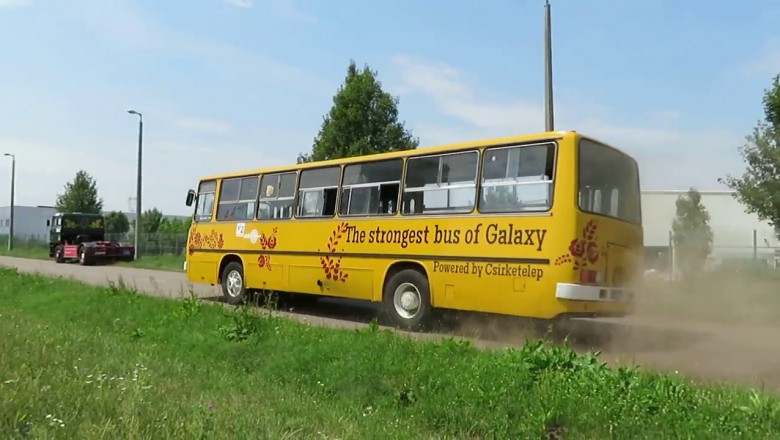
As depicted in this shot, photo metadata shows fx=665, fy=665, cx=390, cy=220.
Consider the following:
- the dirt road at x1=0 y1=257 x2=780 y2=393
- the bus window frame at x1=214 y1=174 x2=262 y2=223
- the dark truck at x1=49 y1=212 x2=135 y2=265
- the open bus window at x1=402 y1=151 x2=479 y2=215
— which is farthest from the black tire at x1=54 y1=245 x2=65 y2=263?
the open bus window at x1=402 y1=151 x2=479 y2=215

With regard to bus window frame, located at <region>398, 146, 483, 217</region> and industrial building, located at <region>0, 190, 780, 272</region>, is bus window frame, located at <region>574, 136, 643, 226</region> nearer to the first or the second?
industrial building, located at <region>0, 190, 780, 272</region>

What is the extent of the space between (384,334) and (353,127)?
46.2 feet

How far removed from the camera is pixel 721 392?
5609 mm

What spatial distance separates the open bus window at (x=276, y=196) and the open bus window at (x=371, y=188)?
1538 millimetres

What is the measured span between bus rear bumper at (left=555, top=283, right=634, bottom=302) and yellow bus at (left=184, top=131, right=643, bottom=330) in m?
0.02

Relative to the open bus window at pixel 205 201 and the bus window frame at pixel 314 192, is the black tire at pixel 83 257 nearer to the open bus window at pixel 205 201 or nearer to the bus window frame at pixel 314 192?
the open bus window at pixel 205 201

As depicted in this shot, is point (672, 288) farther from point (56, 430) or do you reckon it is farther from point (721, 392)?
point (56, 430)

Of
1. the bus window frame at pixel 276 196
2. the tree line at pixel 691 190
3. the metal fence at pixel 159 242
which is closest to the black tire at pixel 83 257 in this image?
the metal fence at pixel 159 242

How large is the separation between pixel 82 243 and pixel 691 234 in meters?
28.3

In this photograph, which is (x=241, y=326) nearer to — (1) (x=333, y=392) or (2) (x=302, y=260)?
(1) (x=333, y=392)

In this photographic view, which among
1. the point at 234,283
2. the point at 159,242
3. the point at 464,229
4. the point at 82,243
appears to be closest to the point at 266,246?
the point at 234,283

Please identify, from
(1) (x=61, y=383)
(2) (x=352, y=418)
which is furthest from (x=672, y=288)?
(1) (x=61, y=383)

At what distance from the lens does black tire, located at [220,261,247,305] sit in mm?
13586

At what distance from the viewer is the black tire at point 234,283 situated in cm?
1359
